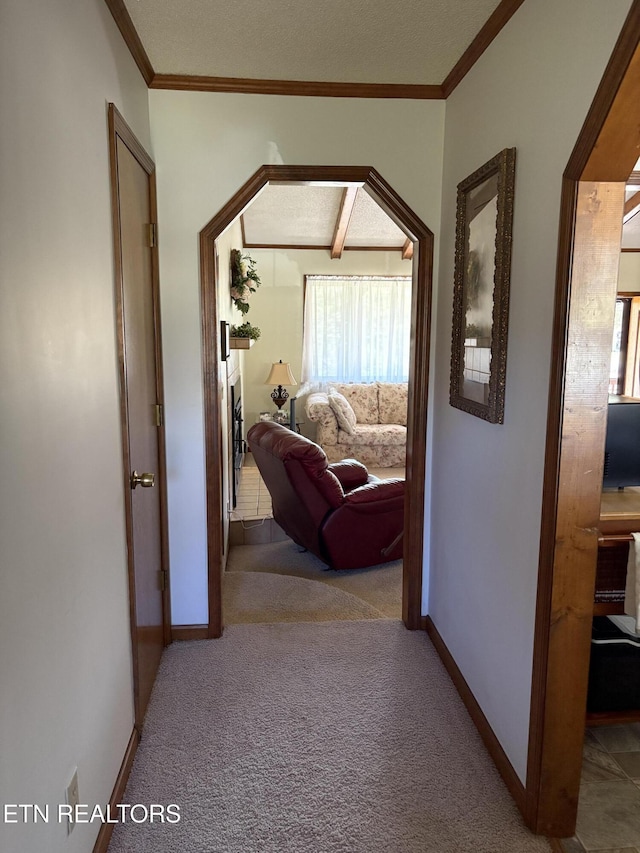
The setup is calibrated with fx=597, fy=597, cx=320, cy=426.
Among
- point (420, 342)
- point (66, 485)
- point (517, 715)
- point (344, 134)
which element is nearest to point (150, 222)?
point (344, 134)

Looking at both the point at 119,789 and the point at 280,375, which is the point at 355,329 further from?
the point at 119,789

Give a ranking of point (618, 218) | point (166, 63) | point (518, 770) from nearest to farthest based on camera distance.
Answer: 1. point (618, 218)
2. point (518, 770)
3. point (166, 63)

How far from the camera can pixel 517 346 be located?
6.10 feet

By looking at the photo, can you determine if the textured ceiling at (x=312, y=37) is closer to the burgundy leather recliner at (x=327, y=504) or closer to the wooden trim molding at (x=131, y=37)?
the wooden trim molding at (x=131, y=37)

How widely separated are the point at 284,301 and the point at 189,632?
525 centimetres

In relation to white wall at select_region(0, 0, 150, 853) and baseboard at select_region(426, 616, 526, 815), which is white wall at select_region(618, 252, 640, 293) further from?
white wall at select_region(0, 0, 150, 853)

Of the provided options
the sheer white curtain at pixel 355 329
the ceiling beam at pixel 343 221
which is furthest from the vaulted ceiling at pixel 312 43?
the sheer white curtain at pixel 355 329

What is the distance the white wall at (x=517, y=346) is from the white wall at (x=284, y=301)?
497 cm

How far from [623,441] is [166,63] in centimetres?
224

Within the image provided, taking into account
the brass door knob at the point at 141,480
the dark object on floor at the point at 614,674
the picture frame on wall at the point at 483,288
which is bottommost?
the dark object on floor at the point at 614,674

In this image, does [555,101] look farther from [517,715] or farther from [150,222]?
[517,715]

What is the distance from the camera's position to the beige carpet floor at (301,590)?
3180 mm

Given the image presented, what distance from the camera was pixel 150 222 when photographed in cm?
252

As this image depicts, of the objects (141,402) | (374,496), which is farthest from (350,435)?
(141,402)
